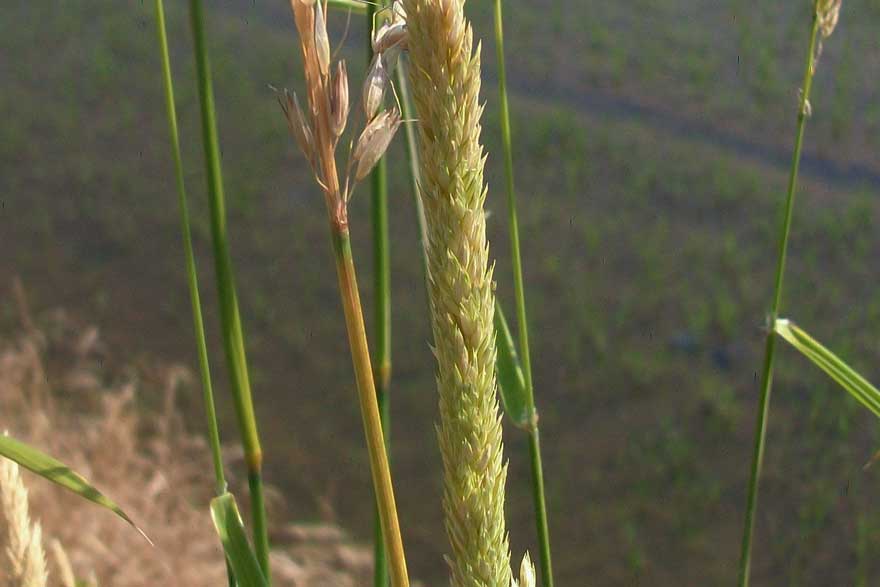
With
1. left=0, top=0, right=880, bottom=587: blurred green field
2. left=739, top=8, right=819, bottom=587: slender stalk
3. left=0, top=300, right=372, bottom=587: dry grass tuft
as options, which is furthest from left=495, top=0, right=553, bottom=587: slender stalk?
left=0, top=0, right=880, bottom=587: blurred green field

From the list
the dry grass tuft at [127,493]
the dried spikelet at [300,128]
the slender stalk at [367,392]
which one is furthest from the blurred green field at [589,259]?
the dried spikelet at [300,128]

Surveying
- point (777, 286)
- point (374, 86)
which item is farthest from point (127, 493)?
point (374, 86)

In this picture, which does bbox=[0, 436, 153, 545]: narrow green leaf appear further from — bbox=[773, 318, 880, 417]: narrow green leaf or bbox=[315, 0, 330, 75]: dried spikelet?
bbox=[773, 318, 880, 417]: narrow green leaf

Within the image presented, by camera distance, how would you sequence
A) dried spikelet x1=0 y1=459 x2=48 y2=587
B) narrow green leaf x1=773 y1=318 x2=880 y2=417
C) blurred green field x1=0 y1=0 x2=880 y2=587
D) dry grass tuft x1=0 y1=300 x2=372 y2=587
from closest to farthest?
dried spikelet x1=0 y1=459 x2=48 y2=587
narrow green leaf x1=773 y1=318 x2=880 y2=417
dry grass tuft x1=0 y1=300 x2=372 y2=587
blurred green field x1=0 y1=0 x2=880 y2=587

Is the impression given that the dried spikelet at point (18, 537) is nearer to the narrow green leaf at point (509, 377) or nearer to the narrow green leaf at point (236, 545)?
the narrow green leaf at point (236, 545)

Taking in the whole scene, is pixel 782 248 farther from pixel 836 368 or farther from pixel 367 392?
pixel 367 392

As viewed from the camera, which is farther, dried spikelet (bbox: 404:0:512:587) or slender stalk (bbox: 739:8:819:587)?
slender stalk (bbox: 739:8:819:587)
